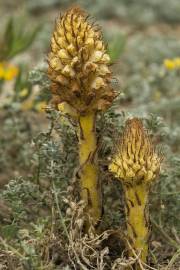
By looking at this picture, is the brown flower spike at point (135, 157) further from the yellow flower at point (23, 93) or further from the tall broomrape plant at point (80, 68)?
the yellow flower at point (23, 93)

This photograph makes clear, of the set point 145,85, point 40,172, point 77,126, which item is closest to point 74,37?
point 77,126

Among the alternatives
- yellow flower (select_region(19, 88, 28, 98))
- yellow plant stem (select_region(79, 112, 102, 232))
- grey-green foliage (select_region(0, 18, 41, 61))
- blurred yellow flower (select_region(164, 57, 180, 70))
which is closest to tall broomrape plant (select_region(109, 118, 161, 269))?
yellow plant stem (select_region(79, 112, 102, 232))

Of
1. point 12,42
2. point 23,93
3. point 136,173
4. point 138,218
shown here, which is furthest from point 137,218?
point 12,42

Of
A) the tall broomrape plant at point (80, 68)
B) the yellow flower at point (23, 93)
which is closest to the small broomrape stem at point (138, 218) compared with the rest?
the tall broomrape plant at point (80, 68)

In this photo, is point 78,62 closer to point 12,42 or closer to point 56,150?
point 56,150

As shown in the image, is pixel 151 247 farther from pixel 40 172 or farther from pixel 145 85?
pixel 145 85
